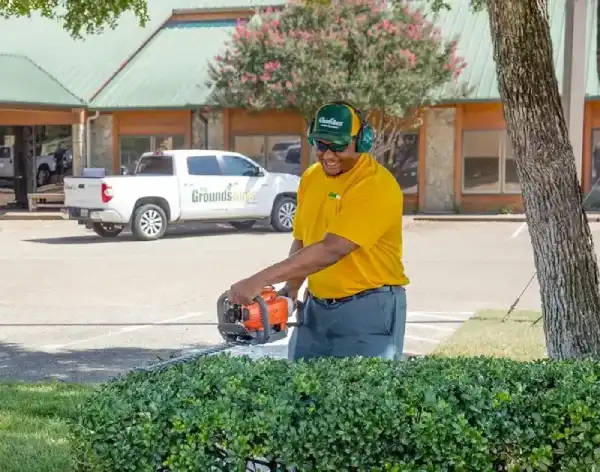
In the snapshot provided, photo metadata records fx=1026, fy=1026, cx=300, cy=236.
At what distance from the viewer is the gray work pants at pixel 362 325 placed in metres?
4.56

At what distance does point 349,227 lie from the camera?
4.29m

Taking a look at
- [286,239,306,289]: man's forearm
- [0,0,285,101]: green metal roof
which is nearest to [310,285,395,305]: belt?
[286,239,306,289]: man's forearm

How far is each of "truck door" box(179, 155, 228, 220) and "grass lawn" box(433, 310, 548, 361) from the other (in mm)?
11344

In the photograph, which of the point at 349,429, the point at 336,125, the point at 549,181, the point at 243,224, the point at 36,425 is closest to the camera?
the point at 349,429

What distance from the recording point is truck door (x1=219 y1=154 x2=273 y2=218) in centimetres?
2267

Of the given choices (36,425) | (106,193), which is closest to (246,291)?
(36,425)

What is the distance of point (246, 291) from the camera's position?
3922mm

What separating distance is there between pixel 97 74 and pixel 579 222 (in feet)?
86.1

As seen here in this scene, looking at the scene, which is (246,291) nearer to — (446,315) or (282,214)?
(446,315)

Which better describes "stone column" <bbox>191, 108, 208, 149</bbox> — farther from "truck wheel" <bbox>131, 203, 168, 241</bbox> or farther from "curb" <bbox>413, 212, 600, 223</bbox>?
"truck wheel" <bbox>131, 203, 168, 241</bbox>

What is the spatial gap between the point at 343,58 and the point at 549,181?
64.9ft

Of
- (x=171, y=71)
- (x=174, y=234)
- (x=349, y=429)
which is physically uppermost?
(x=171, y=71)

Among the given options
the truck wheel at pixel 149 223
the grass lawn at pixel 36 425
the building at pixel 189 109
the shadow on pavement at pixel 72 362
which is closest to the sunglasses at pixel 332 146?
the grass lawn at pixel 36 425

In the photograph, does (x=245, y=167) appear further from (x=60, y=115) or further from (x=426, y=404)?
(x=426, y=404)
